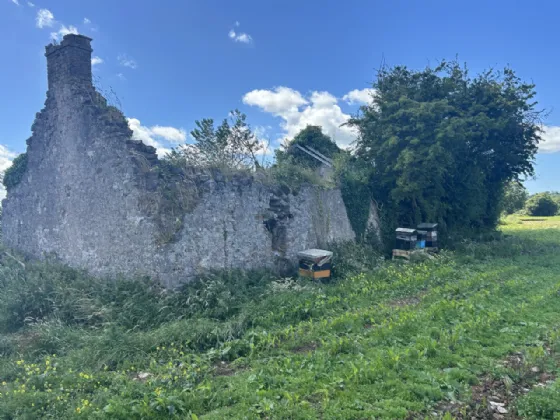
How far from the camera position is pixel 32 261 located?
11266 millimetres

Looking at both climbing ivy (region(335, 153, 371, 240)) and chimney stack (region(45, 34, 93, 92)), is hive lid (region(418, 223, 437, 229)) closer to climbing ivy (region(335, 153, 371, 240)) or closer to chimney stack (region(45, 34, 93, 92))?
climbing ivy (region(335, 153, 371, 240))

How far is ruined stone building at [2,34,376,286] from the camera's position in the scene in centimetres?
866

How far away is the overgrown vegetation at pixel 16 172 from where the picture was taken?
482 inches

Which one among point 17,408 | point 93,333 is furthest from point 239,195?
point 17,408

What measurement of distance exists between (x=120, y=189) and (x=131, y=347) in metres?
4.46

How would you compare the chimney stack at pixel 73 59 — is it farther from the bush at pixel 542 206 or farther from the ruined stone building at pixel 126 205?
the bush at pixel 542 206

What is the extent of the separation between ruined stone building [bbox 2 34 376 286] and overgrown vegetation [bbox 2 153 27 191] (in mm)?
206

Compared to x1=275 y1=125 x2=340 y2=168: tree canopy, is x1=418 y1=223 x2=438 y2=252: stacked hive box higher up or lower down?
lower down

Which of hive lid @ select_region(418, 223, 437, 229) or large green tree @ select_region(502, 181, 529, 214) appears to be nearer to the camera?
hive lid @ select_region(418, 223, 437, 229)

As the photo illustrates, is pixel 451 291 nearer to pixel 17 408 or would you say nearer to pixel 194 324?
pixel 194 324

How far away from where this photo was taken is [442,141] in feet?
45.9

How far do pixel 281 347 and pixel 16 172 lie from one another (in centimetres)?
1164

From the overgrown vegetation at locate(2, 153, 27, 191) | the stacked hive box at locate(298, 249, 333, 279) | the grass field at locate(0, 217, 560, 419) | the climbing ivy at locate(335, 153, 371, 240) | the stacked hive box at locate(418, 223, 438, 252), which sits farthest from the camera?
the stacked hive box at locate(418, 223, 438, 252)

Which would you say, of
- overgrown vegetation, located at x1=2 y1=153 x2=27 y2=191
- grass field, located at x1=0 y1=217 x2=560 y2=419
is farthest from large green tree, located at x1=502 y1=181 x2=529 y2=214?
overgrown vegetation, located at x1=2 y1=153 x2=27 y2=191
